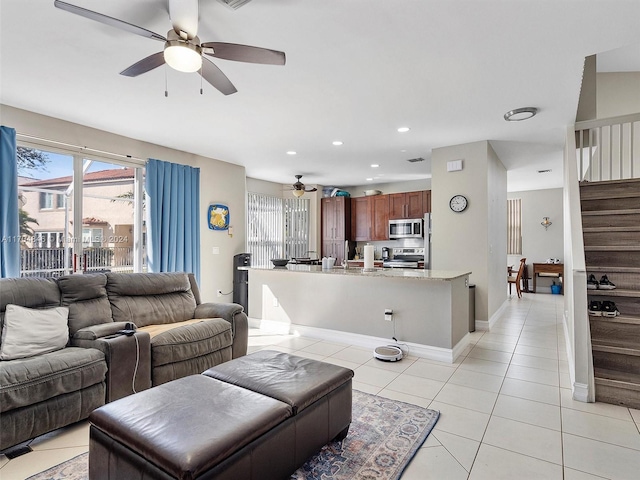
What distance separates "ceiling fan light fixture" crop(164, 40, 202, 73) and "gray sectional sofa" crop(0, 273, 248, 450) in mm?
1995

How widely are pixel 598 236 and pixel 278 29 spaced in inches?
153

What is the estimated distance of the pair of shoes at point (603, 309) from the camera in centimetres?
302

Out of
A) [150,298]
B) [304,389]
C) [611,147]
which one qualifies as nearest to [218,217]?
[150,298]

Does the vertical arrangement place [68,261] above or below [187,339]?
above

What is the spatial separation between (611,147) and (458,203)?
196cm

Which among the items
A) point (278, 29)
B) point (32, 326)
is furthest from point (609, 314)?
point (32, 326)

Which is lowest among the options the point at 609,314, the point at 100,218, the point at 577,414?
the point at 577,414

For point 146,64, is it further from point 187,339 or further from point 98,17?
point 187,339

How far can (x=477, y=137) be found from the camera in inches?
185

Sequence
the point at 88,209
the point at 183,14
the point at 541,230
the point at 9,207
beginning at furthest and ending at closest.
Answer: the point at 541,230 → the point at 88,209 → the point at 9,207 → the point at 183,14

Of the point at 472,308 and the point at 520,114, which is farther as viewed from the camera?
the point at 472,308

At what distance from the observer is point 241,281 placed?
605 cm

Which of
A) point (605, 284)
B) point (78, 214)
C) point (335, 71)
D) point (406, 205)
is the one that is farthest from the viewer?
point (406, 205)

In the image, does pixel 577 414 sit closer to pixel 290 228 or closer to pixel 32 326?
pixel 32 326
